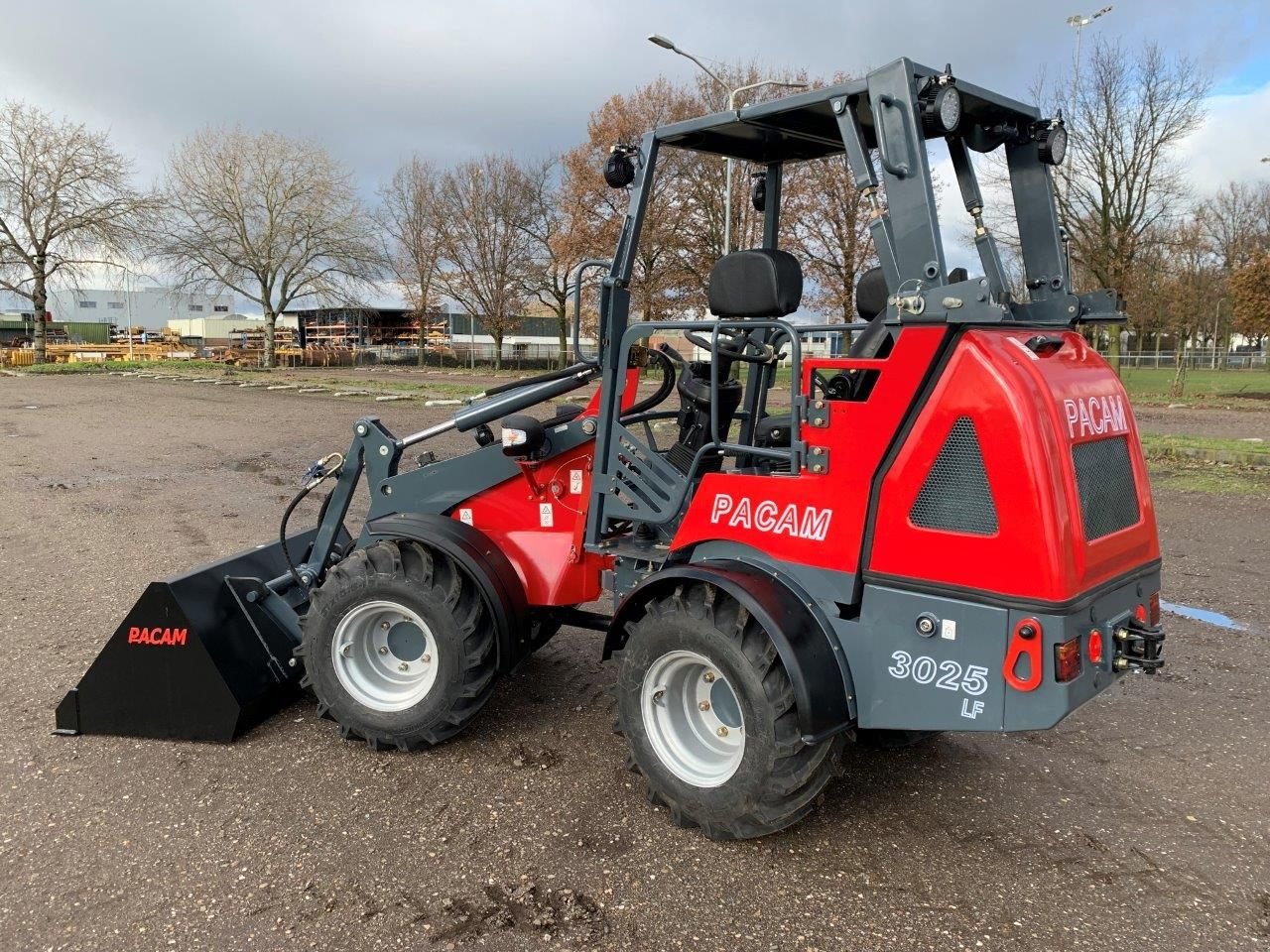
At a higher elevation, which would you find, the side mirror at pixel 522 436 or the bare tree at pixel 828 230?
the bare tree at pixel 828 230

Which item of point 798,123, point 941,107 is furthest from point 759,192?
point 941,107

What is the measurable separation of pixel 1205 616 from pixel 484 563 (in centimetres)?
491

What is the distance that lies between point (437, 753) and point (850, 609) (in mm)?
2026

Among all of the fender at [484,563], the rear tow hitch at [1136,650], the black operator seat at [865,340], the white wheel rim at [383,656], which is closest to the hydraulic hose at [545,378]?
the fender at [484,563]

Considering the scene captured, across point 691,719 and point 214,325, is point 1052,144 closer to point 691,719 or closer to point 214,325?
point 691,719

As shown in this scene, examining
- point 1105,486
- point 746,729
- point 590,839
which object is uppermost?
point 1105,486

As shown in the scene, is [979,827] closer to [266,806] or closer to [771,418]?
[771,418]

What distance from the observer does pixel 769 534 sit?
3.21 m

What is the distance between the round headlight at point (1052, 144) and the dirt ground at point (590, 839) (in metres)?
2.55

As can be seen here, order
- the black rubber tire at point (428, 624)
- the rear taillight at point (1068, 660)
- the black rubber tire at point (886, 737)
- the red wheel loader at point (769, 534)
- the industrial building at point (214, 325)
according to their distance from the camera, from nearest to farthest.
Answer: the rear taillight at point (1068, 660), the red wheel loader at point (769, 534), the black rubber tire at point (886, 737), the black rubber tire at point (428, 624), the industrial building at point (214, 325)

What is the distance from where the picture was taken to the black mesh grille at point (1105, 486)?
2885 millimetres

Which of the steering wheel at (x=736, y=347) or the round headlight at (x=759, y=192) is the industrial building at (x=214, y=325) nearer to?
the round headlight at (x=759, y=192)

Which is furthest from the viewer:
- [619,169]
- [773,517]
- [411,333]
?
[411,333]

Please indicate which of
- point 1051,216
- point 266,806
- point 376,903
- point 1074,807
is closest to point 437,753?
point 266,806
